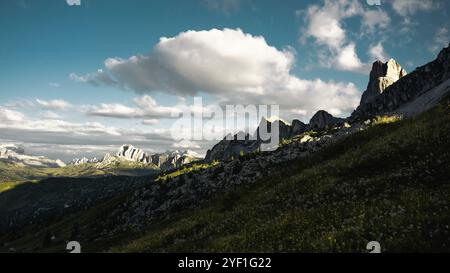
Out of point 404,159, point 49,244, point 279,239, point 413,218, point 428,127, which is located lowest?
point 49,244

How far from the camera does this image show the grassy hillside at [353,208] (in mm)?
16031

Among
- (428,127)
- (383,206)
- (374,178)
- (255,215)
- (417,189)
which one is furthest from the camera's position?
(428,127)

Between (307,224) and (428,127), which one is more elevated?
(428,127)

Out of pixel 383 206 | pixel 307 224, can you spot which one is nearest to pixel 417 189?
pixel 383 206

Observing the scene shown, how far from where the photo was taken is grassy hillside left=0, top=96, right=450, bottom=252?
16031 millimetres

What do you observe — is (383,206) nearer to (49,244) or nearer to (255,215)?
(255,215)

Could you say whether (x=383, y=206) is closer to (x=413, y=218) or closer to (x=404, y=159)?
(x=413, y=218)

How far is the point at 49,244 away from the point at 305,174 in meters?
85.2

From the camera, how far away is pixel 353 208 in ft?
67.9
